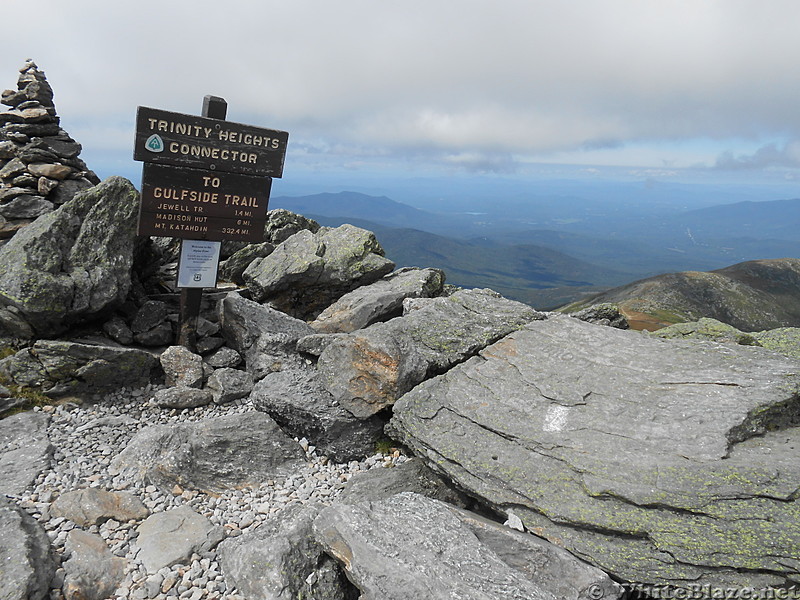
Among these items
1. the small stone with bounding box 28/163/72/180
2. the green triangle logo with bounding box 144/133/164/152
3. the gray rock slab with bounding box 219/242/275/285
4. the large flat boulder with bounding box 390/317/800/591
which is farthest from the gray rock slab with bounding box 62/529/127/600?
the small stone with bounding box 28/163/72/180

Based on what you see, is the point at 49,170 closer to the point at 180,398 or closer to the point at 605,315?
the point at 180,398

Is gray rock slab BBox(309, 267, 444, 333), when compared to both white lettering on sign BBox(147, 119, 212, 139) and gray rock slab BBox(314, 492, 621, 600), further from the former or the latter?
gray rock slab BBox(314, 492, 621, 600)

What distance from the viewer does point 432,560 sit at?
313 inches

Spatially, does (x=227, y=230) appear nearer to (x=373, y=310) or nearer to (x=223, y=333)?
(x=223, y=333)

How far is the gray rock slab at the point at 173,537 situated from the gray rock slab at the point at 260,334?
5930 mm

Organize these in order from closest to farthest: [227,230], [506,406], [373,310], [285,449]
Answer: [506,406]
[285,449]
[227,230]
[373,310]

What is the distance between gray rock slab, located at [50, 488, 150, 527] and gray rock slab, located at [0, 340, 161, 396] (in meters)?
4.68

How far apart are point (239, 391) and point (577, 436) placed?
9.88 m

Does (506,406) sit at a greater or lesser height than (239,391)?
greater

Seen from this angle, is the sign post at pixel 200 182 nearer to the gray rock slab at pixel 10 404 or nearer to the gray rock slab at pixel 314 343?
the gray rock slab at pixel 314 343

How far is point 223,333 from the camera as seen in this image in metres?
18.0

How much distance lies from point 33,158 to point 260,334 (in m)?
13.9

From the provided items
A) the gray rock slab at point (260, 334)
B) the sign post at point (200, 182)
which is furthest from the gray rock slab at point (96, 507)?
the sign post at point (200, 182)

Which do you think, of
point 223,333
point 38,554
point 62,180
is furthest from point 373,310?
point 62,180
